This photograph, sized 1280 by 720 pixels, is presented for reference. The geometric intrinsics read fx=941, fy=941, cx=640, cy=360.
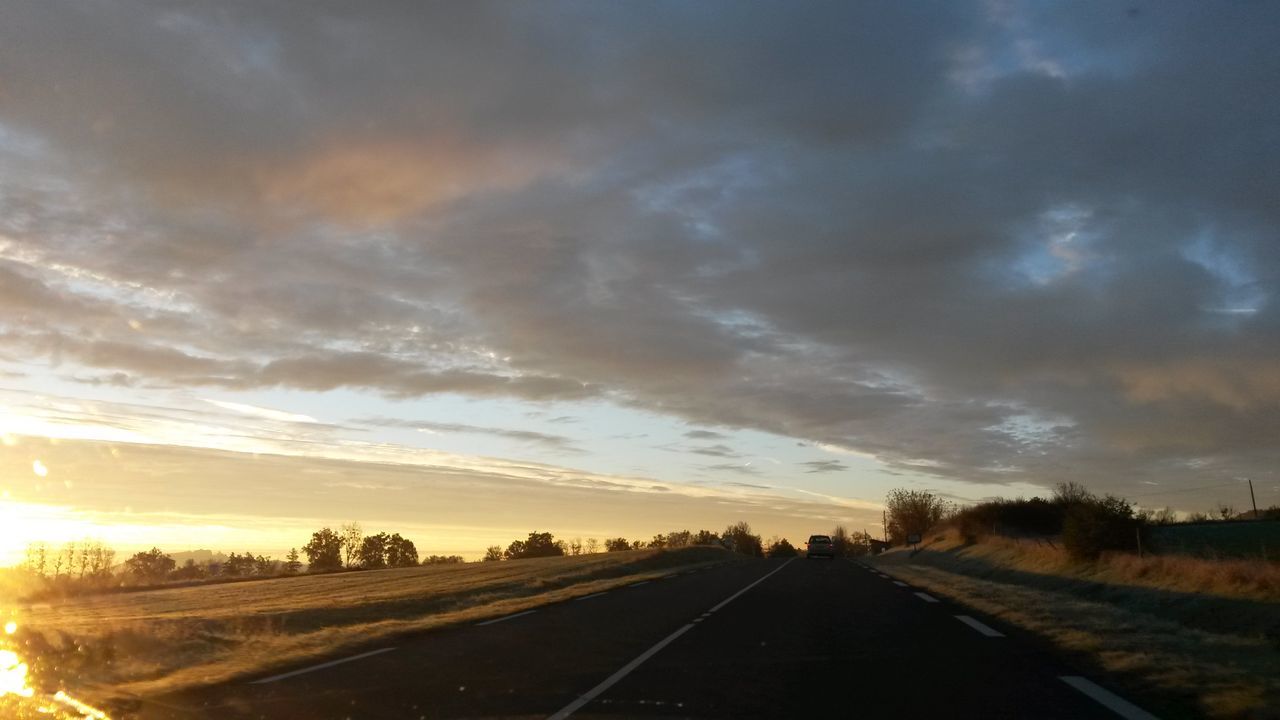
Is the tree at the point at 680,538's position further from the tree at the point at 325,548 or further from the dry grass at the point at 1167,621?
the dry grass at the point at 1167,621

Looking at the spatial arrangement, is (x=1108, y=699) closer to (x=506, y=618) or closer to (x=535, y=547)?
(x=506, y=618)

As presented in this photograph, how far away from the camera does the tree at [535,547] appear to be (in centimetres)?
13150

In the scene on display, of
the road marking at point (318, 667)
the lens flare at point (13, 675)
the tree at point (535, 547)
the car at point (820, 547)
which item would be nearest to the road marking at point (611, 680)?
the road marking at point (318, 667)

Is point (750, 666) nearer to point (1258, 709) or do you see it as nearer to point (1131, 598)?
point (1258, 709)

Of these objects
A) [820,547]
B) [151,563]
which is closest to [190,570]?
[151,563]

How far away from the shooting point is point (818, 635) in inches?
561

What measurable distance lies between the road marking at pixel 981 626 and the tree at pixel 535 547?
4515 inches

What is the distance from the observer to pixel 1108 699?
8172 mm

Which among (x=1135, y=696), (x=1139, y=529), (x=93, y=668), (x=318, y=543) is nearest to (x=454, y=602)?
(x=93, y=668)

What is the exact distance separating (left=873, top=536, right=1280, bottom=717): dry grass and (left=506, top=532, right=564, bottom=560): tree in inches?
4010

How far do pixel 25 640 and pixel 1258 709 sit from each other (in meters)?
14.6

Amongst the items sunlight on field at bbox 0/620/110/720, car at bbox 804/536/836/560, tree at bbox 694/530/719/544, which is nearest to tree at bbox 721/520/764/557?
tree at bbox 694/530/719/544

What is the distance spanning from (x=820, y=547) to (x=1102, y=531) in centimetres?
4232

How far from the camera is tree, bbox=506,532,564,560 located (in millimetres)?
131500
